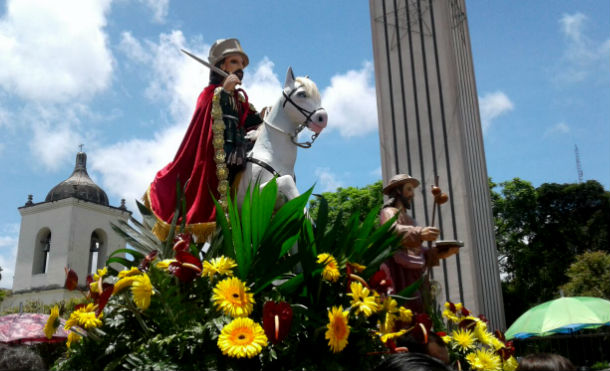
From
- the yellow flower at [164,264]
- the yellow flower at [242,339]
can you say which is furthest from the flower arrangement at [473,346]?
the yellow flower at [164,264]

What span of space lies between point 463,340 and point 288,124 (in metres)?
2.83

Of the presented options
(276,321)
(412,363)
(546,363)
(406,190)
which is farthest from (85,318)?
(406,190)

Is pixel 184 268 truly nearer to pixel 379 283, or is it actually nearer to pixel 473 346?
pixel 379 283

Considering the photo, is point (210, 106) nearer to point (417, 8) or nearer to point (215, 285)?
point (215, 285)

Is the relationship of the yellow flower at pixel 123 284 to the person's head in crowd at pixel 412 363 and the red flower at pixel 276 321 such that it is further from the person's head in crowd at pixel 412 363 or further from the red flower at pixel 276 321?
the person's head in crowd at pixel 412 363

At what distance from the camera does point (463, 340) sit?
4051mm

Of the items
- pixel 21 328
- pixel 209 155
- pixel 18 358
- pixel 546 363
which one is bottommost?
pixel 546 363

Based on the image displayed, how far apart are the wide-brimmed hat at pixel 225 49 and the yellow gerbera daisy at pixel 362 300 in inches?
160

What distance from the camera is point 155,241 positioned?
334 cm

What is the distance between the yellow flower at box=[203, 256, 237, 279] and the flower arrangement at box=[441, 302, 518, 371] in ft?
5.99

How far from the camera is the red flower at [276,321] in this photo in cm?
237

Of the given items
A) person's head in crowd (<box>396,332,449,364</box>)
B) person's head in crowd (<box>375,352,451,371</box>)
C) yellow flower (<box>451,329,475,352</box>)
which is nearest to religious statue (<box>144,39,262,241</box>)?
yellow flower (<box>451,329,475,352</box>)

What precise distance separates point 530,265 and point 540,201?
5492 millimetres

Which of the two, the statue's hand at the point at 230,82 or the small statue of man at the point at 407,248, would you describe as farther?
the statue's hand at the point at 230,82
